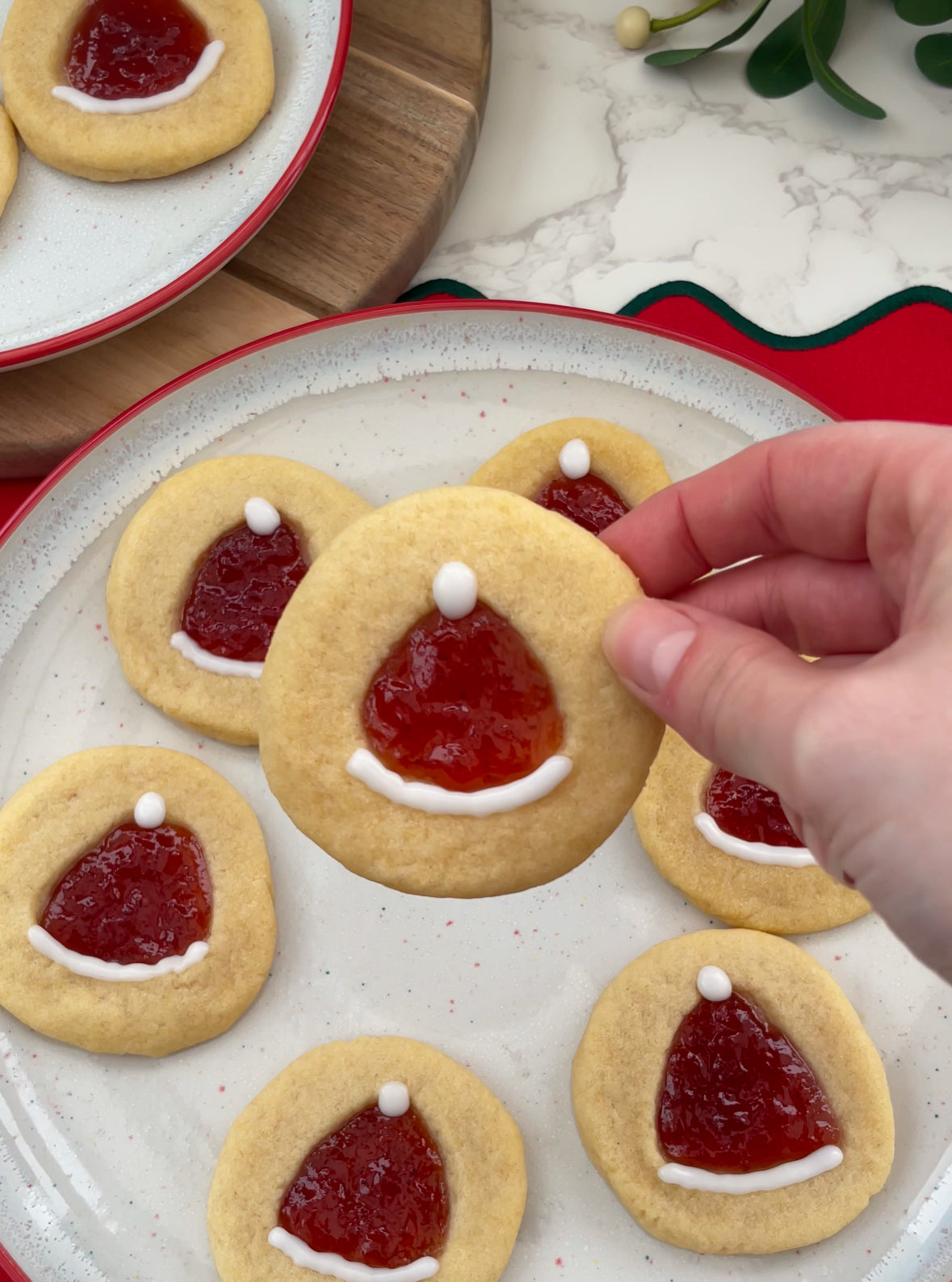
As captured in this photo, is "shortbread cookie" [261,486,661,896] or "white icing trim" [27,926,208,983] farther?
"white icing trim" [27,926,208,983]

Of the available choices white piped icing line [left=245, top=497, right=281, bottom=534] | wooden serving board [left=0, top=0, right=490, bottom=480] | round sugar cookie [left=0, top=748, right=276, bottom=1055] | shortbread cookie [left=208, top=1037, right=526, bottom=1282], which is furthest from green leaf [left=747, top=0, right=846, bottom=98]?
shortbread cookie [left=208, top=1037, right=526, bottom=1282]

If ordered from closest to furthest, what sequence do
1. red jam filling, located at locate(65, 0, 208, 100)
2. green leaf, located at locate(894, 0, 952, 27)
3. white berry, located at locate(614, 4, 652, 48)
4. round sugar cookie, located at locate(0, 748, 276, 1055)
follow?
round sugar cookie, located at locate(0, 748, 276, 1055) → red jam filling, located at locate(65, 0, 208, 100) → green leaf, located at locate(894, 0, 952, 27) → white berry, located at locate(614, 4, 652, 48)

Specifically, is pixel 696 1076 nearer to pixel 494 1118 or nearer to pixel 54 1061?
pixel 494 1118

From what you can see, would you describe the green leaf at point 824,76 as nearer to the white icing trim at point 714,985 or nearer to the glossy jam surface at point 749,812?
the glossy jam surface at point 749,812

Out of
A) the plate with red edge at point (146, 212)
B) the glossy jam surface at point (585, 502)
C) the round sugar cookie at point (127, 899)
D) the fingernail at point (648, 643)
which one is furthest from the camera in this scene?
the plate with red edge at point (146, 212)

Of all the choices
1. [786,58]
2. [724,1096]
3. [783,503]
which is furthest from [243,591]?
[786,58]

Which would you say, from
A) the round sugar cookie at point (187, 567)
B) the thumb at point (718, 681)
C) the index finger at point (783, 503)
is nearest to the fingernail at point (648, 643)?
the thumb at point (718, 681)

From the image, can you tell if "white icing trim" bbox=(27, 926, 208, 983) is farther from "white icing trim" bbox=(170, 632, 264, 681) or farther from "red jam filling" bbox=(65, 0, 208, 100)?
"red jam filling" bbox=(65, 0, 208, 100)
